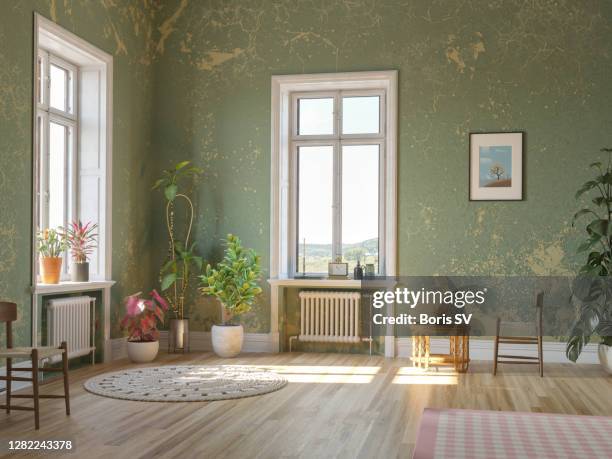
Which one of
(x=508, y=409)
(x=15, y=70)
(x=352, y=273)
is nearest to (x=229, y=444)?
(x=508, y=409)

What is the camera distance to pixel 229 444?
4160 millimetres

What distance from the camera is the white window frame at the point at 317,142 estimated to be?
7684mm

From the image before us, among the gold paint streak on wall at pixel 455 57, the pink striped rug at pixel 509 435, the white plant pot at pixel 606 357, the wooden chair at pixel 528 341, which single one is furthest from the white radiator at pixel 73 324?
the white plant pot at pixel 606 357

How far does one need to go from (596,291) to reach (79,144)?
506 cm

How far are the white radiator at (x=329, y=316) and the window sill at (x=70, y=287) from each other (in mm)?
2056

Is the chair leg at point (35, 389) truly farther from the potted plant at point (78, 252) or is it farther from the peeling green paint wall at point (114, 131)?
the potted plant at point (78, 252)

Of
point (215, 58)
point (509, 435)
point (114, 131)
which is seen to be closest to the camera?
point (509, 435)

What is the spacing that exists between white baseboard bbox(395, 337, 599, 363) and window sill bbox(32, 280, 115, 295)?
301 cm

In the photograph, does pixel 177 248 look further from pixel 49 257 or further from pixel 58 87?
pixel 58 87

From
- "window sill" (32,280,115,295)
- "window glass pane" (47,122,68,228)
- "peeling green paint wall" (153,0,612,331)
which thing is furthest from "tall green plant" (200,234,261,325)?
"window glass pane" (47,122,68,228)

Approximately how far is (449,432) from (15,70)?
416cm

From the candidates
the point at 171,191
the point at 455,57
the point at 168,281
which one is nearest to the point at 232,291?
the point at 168,281

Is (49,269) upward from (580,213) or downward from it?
downward

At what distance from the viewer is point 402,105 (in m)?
7.68
